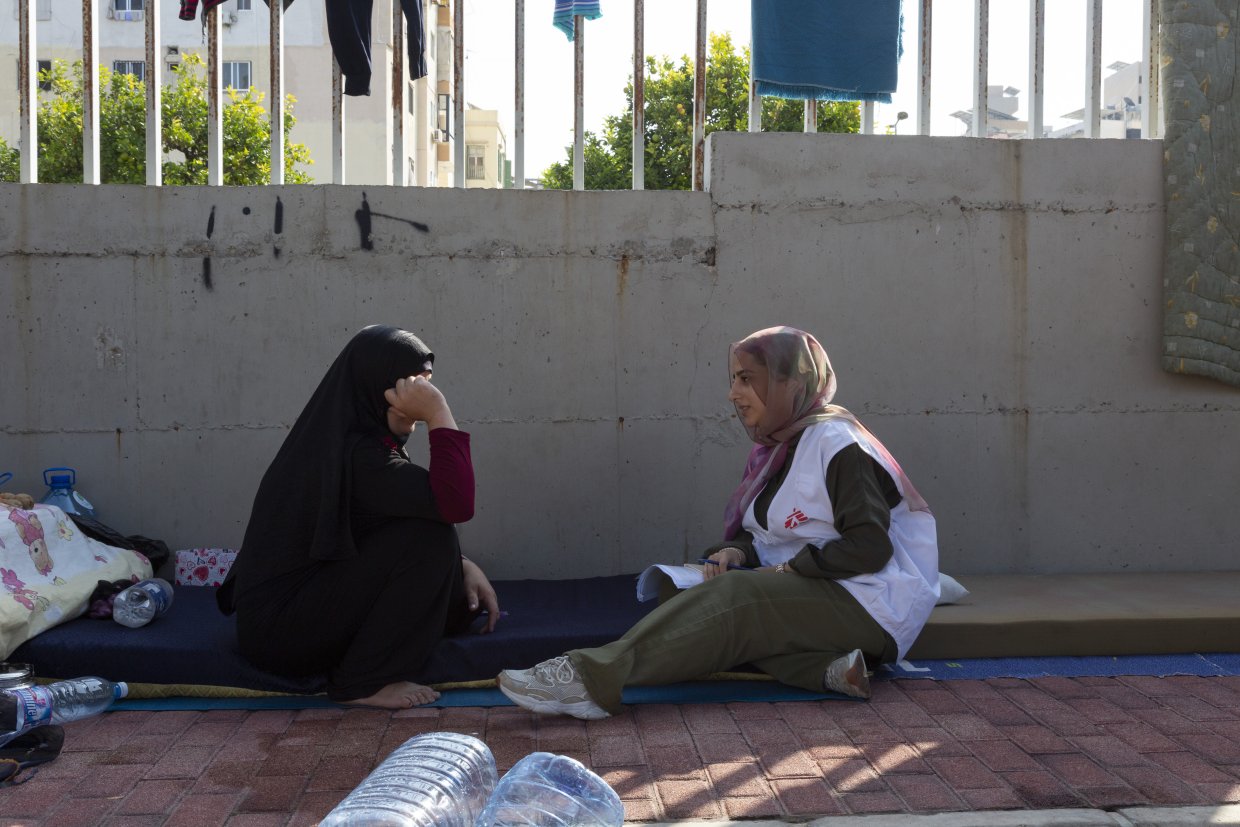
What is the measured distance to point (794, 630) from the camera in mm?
3605

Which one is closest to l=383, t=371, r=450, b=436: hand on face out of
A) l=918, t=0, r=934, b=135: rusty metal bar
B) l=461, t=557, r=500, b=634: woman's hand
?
l=461, t=557, r=500, b=634: woman's hand

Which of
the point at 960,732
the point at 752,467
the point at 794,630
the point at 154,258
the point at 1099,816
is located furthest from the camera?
the point at 154,258

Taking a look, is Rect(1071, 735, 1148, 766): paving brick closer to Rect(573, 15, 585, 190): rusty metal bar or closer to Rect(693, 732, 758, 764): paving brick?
Rect(693, 732, 758, 764): paving brick

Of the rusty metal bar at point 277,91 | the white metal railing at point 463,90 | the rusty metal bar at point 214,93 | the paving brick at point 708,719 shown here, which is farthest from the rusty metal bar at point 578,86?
the paving brick at point 708,719

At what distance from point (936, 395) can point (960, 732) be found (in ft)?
7.52

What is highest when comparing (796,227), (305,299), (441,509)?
(796,227)

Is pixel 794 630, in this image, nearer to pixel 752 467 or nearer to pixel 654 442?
pixel 752 467

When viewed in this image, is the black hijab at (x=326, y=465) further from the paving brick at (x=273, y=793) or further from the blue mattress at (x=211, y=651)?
Result: the paving brick at (x=273, y=793)

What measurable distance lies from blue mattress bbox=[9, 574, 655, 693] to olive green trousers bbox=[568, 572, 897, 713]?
369 millimetres

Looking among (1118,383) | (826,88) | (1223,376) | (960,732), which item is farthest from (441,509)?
(1223,376)

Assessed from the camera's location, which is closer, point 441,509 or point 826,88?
point 441,509

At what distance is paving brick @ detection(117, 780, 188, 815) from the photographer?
2.75 m

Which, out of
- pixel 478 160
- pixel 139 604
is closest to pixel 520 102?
pixel 139 604

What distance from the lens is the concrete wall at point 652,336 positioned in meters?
4.97
